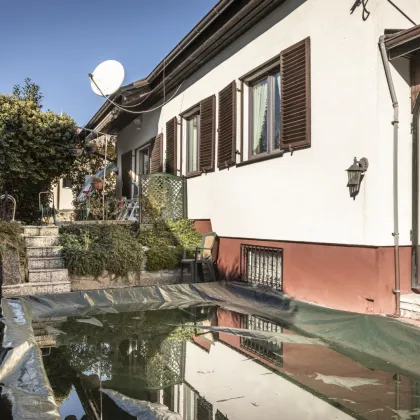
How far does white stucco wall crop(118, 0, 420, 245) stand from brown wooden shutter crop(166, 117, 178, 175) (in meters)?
3.49

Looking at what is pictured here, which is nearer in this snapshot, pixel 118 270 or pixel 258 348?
pixel 258 348

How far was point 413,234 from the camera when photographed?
4.93m

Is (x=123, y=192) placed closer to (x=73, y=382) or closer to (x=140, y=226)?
(x=140, y=226)

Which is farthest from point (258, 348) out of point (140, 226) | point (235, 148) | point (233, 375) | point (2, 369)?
point (140, 226)

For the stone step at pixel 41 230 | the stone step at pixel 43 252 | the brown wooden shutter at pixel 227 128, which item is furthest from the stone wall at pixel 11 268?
the brown wooden shutter at pixel 227 128

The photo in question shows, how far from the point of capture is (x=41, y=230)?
796 cm

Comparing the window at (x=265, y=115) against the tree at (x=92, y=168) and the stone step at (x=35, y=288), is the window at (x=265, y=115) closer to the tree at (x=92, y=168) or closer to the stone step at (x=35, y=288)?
the stone step at (x=35, y=288)

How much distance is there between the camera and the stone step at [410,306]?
4434mm

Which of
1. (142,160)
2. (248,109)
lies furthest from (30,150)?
(248,109)

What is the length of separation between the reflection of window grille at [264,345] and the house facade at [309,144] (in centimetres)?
95

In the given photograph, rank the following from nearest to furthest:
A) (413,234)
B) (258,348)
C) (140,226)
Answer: (258,348), (413,234), (140,226)

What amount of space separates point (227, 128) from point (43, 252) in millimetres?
3897

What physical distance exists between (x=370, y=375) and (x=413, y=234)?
218 cm

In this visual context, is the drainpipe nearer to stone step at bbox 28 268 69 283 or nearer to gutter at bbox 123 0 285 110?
gutter at bbox 123 0 285 110
